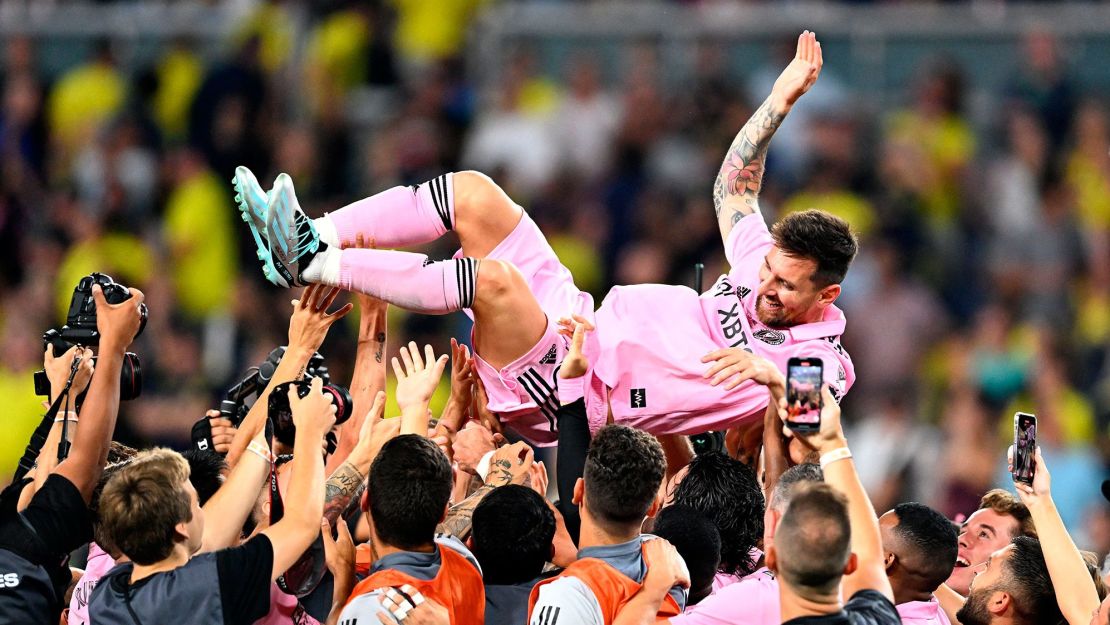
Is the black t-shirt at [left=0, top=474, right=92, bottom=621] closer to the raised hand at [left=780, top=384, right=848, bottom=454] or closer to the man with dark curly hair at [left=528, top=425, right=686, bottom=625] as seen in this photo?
the man with dark curly hair at [left=528, top=425, right=686, bottom=625]

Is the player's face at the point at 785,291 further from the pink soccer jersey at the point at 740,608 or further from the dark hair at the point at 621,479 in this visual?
the pink soccer jersey at the point at 740,608

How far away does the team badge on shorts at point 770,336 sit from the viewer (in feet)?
18.5

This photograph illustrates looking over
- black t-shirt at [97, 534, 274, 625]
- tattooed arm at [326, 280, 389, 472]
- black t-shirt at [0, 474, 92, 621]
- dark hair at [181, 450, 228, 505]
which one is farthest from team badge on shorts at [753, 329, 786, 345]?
black t-shirt at [0, 474, 92, 621]

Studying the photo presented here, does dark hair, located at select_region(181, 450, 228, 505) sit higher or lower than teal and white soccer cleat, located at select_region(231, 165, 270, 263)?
lower

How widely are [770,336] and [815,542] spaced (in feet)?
5.96

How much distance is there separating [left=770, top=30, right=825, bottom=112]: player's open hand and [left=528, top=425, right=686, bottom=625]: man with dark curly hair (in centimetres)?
178

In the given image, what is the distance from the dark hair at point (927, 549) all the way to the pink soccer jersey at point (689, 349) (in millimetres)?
867

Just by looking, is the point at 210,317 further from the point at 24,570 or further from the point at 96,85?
the point at 24,570

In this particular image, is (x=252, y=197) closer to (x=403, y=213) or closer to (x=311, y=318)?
(x=311, y=318)

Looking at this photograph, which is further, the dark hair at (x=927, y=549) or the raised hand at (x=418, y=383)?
the raised hand at (x=418, y=383)

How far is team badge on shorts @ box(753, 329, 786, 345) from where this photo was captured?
18.5 ft

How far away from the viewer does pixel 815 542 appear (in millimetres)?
3916

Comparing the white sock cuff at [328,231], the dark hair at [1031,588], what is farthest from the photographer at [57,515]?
the dark hair at [1031,588]

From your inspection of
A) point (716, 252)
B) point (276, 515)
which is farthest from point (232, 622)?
point (716, 252)
